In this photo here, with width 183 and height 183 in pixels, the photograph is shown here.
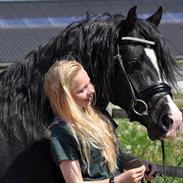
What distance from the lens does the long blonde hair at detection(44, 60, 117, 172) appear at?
2576 millimetres

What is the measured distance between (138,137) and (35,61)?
389cm

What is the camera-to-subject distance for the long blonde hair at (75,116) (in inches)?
101

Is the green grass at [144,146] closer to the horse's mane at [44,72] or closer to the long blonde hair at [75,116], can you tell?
the horse's mane at [44,72]

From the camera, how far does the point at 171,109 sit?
3061mm

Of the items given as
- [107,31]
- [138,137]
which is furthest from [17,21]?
[107,31]

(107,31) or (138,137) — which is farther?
(138,137)

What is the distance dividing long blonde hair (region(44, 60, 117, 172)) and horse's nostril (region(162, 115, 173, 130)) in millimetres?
462

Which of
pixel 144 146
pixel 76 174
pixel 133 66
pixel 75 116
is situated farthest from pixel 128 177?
pixel 144 146

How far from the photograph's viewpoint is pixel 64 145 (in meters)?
2.57

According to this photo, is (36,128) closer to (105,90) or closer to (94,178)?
(105,90)

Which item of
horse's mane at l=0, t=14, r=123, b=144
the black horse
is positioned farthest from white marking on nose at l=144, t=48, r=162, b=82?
horse's mane at l=0, t=14, r=123, b=144

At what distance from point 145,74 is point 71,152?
2.74ft

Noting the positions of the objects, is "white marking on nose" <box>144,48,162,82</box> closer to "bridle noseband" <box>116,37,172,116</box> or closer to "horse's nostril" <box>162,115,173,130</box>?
"bridle noseband" <box>116,37,172,116</box>

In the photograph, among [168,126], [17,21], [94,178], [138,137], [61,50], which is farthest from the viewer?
[17,21]
